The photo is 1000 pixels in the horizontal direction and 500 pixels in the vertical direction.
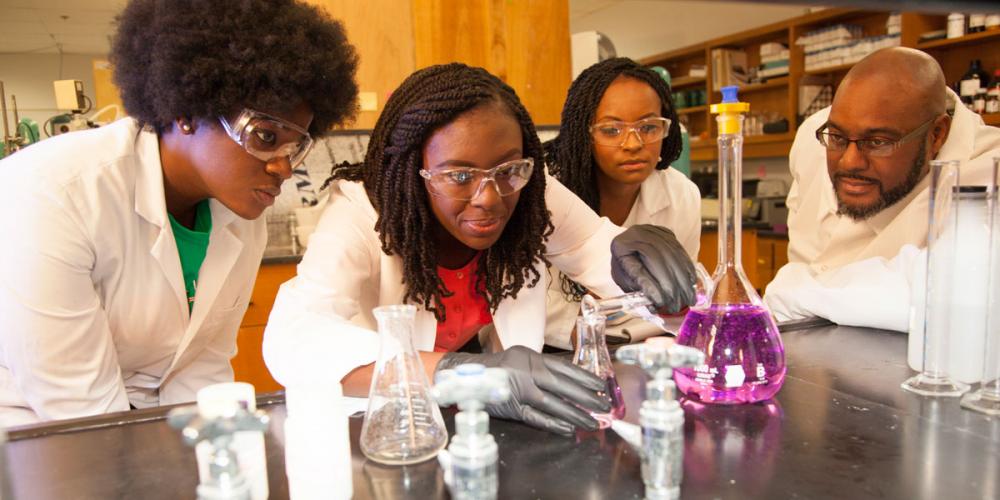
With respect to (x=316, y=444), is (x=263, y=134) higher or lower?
higher

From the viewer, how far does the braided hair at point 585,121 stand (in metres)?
2.03

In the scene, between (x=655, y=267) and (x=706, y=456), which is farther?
(x=655, y=267)

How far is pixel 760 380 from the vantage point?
0.92m

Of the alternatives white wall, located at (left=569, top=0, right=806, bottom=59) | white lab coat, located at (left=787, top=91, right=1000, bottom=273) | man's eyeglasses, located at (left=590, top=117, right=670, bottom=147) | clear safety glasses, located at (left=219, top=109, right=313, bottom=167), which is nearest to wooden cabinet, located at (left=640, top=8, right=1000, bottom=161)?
white wall, located at (left=569, top=0, right=806, bottom=59)

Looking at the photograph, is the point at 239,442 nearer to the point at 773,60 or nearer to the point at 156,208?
the point at 156,208

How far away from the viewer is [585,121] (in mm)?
2029

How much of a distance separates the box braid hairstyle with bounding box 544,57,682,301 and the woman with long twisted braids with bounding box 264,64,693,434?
1.67 ft

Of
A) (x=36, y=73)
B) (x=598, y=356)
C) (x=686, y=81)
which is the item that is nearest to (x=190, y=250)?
(x=598, y=356)

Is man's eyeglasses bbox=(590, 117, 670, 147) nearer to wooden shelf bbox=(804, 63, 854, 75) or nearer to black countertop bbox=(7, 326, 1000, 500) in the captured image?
black countertop bbox=(7, 326, 1000, 500)

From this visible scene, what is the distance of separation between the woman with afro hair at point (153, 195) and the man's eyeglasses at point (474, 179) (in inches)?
12.7

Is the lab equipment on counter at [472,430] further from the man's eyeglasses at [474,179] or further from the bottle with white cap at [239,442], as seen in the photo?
the man's eyeglasses at [474,179]

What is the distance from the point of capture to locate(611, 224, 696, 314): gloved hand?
114cm

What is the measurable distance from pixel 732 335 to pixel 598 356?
0.61 feet

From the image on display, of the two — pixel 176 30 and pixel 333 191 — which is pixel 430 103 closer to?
pixel 333 191
